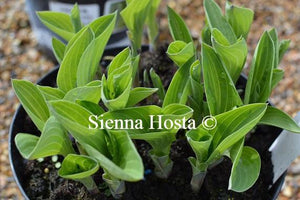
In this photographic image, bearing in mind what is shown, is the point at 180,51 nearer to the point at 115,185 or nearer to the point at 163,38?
the point at 115,185

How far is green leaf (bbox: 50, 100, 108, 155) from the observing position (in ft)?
2.07

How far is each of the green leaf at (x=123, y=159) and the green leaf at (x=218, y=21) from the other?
297 mm

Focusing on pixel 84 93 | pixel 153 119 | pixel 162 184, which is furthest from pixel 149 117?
pixel 162 184

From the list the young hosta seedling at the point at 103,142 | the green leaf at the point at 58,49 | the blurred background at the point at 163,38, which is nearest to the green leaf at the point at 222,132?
the young hosta seedling at the point at 103,142

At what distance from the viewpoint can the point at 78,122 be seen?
0.68 meters

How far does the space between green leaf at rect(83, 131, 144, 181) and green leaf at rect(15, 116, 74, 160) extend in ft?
0.24

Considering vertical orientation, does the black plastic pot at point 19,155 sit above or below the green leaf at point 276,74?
below

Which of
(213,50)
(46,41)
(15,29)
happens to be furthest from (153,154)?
(15,29)

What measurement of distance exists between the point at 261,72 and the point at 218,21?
0.41ft

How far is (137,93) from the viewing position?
73 centimetres

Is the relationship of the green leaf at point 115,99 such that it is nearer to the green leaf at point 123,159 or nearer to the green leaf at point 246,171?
the green leaf at point 123,159

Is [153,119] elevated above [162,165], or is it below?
above

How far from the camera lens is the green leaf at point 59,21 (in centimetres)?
88

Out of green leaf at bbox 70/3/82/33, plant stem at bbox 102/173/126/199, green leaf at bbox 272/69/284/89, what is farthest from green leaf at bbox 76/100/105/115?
green leaf at bbox 272/69/284/89
